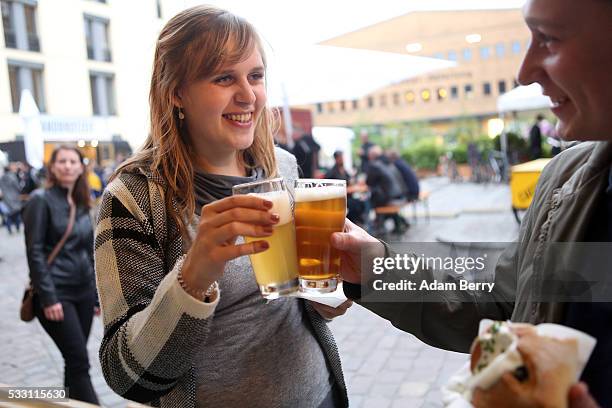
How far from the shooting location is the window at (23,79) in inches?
96.0

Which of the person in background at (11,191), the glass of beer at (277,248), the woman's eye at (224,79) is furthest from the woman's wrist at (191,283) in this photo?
the person in background at (11,191)

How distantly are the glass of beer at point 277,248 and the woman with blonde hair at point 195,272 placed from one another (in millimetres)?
53

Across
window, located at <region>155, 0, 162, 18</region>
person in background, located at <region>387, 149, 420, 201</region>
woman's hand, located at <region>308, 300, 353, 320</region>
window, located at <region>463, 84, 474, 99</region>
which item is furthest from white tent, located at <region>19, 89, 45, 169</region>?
window, located at <region>463, 84, 474, 99</region>

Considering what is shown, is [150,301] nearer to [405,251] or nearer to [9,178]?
[405,251]

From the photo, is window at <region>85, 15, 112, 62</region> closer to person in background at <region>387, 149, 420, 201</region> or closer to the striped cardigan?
the striped cardigan

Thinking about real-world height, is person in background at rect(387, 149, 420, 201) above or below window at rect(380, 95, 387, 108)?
below

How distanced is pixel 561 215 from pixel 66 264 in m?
2.88

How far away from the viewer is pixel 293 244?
1.03 m

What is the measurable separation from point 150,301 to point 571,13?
897mm

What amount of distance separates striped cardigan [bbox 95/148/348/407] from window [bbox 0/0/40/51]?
1513mm

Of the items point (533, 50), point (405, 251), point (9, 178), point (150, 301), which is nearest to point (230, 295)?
point (150, 301)

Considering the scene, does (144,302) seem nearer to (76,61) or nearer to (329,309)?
(329,309)

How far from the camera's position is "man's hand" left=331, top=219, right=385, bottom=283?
1019 millimetres

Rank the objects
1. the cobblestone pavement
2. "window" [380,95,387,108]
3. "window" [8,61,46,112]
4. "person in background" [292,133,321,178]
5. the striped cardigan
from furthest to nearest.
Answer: "window" [380,95,387,108], "person in background" [292,133,321,178], the cobblestone pavement, "window" [8,61,46,112], the striped cardigan
